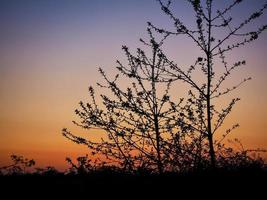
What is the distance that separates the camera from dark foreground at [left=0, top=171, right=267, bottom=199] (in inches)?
204

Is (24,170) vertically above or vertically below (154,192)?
above

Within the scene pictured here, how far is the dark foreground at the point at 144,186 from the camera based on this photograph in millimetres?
5184

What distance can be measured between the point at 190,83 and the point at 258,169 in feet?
8.44

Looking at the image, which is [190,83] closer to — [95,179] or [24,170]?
[95,179]

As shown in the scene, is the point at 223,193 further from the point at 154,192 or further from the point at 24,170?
the point at 24,170

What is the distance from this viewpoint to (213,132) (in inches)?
305

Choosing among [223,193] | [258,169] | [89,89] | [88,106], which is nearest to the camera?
[223,193]

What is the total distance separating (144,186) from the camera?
5.52 metres

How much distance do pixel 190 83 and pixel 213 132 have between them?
116 centimetres

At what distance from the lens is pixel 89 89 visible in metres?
10.6

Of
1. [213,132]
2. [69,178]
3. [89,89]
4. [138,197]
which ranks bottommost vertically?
[138,197]

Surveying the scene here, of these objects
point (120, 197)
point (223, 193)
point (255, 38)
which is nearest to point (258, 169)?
point (223, 193)

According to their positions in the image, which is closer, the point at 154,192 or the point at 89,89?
the point at 154,192

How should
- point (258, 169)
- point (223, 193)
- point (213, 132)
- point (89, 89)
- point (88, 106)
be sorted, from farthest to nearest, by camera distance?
point (89, 89)
point (88, 106)
point (213, 132)
point (258, 169)
point (223, 193)
